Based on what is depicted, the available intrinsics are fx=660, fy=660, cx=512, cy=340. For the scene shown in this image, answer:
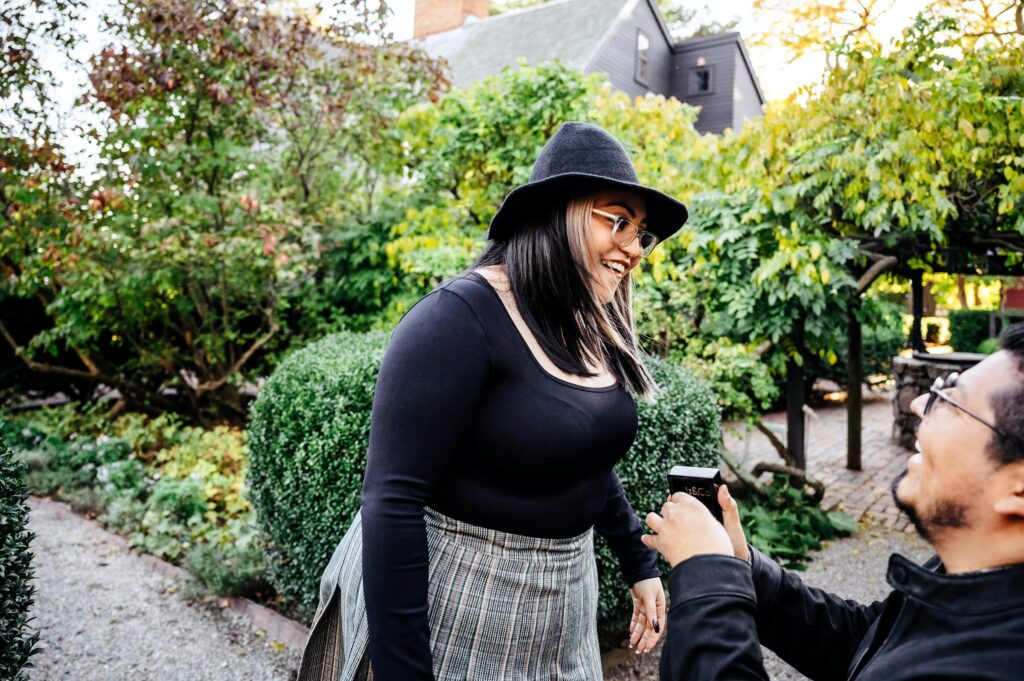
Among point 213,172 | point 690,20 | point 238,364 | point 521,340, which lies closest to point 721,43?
point 690,20

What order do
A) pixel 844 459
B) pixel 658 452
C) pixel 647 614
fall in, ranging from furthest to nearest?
pixel 844 459 < pixel 658 452 < pixel 647 614

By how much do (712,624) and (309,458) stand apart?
266cm

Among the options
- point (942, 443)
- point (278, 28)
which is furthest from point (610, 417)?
point (278, 28)

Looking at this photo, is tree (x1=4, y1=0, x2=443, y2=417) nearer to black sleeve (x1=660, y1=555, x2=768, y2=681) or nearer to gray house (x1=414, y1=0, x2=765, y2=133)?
black sleeve (x1=660, y1=555, x2=768, y2=681)

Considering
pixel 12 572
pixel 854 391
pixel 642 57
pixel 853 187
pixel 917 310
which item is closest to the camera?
pixel 12 572

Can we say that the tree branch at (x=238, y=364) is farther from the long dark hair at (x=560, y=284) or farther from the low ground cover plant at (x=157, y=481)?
the long dark hair at (x=560, y=284)

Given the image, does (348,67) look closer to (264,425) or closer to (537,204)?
(264,425)

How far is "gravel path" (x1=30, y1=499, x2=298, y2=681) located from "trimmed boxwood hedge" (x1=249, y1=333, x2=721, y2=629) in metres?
0.39

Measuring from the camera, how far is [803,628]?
144 cm

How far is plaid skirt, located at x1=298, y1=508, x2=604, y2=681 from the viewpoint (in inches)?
57.4

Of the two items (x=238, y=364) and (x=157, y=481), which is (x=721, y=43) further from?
(x=157, y=481)

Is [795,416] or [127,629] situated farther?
[795,416]

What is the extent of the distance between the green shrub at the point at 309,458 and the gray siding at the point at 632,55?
Answer: 1407 centimetres

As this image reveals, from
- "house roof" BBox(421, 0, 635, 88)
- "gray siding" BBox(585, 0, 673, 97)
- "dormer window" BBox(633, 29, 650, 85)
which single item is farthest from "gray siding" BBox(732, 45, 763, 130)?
"house roof" BBox(421, 0, 635, 88)
